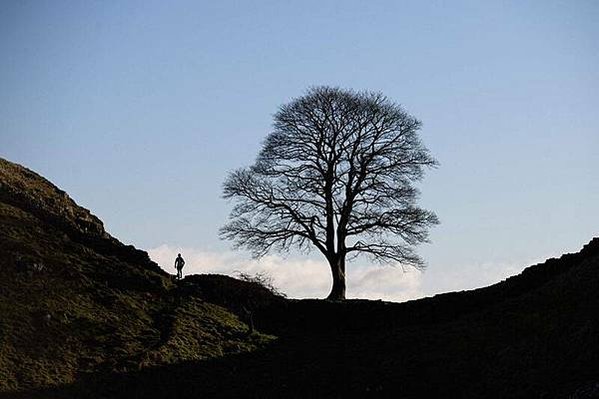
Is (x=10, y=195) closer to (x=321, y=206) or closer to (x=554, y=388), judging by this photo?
(x=321, y=206)

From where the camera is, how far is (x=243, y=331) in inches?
1569

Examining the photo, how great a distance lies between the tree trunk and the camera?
1843 inches

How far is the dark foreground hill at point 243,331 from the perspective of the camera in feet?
102

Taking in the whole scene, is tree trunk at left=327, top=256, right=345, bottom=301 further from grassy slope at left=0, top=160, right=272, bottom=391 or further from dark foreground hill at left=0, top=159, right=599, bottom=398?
grassy slope at left=0, top=160, right=272, bottom=391

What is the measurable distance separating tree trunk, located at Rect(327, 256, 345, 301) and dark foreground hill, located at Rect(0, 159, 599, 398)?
327 centimetres

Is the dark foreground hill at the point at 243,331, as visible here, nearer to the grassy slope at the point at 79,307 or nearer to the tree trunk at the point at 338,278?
the grassy slope at the point at 79,307

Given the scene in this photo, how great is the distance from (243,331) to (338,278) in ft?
28.7

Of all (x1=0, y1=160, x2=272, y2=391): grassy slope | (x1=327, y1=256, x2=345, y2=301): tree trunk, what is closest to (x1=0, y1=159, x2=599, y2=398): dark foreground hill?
(x1=0, y1=160, x2=272, y2=391): grassy slope

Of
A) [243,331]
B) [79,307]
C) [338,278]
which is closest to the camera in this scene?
[79,307]

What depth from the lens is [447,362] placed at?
33.7m

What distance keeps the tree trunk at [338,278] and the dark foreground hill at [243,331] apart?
3.27 meters

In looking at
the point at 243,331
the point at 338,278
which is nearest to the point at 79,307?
the point at 243,331

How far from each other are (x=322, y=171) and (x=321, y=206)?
1.83 metres

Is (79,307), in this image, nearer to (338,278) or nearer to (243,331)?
(243,331)
